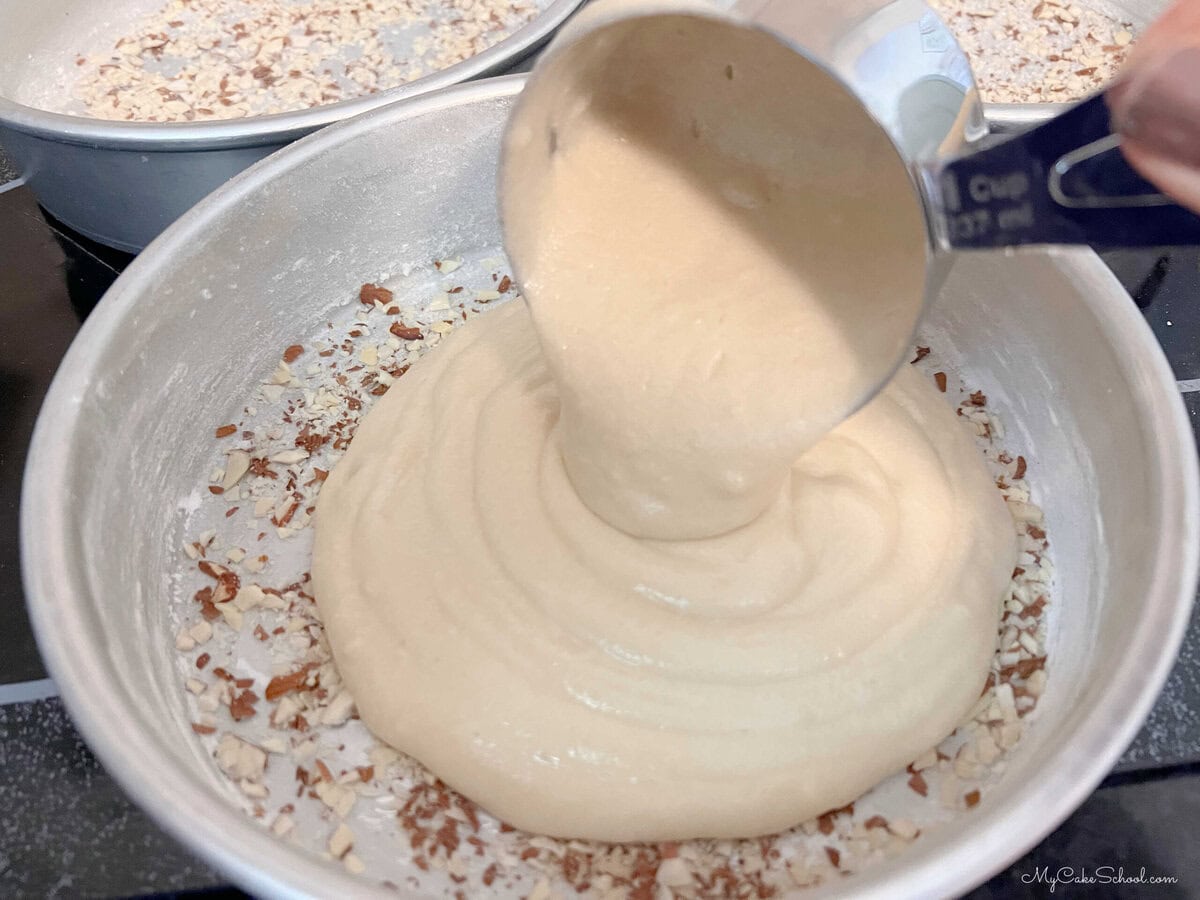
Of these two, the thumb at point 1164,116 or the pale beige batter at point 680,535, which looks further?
the pale beige batter at point 680,535

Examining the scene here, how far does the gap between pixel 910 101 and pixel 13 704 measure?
3.66 ft

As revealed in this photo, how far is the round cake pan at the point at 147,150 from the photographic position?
1.29m

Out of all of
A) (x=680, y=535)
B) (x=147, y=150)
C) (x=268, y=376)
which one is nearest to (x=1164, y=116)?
(x=680, y=535)

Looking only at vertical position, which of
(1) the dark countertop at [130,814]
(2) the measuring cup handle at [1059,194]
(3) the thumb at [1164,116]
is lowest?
(1) the dark countertop at [130,814]

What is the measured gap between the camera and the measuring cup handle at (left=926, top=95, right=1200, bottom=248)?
2.07 feet

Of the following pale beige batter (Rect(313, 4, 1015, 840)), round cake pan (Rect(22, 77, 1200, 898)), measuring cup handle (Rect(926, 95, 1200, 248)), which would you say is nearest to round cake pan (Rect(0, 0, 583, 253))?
round cake pan (Rect(22, 77, 1200, 898))

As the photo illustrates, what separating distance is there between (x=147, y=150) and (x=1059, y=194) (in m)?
1.17

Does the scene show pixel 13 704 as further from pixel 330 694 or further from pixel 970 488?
pixel 970 488

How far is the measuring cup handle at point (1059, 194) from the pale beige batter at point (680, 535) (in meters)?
0.12

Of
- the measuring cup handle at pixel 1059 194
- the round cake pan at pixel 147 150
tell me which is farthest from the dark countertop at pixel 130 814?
the measuring cup handle at pixel 1059 194

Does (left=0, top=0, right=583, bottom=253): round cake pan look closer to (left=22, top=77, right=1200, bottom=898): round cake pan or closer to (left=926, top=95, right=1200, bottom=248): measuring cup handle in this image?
(left=22, top=77, right=1200, bottom=898): round cake pan

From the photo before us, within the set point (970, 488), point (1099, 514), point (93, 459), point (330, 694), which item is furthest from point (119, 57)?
point (1099, 514)

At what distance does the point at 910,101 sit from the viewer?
70 centimetres

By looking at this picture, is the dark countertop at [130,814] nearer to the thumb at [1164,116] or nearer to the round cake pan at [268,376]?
the round cake pan at [268,376]
